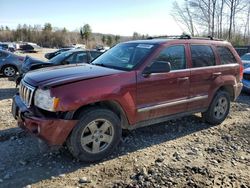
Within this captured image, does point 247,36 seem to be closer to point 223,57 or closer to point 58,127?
point 223,57

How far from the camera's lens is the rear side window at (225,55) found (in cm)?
630

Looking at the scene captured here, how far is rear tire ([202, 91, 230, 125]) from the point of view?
6254mm

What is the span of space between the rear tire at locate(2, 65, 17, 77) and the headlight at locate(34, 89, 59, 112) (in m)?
10.5

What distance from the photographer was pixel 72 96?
13.3 feet

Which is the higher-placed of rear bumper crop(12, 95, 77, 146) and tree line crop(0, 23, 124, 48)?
tree line crop(0, 23, 124, 48)

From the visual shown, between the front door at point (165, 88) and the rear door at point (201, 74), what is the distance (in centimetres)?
20

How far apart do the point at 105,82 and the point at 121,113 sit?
615mm

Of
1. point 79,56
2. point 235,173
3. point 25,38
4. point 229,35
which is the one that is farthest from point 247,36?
point 25,38

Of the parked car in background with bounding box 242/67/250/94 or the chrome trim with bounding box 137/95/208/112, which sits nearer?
the chrome trim with bounding box 137/95/208/112

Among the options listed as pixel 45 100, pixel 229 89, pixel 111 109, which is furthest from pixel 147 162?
pixel 229 89

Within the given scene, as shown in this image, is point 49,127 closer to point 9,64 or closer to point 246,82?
point 246,82

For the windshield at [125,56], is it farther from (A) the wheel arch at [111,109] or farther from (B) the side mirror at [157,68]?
(A) the wheel arch at [111,109]

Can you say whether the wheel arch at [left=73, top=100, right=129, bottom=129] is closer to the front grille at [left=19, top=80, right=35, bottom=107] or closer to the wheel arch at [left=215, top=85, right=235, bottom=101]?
the front grille at [left=19, top=80, right=35, bottom=107]

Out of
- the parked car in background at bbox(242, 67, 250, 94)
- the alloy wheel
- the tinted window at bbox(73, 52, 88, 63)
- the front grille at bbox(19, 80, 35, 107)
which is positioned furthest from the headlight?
the parked car in background at bbox(242, 67, 250, 94)
